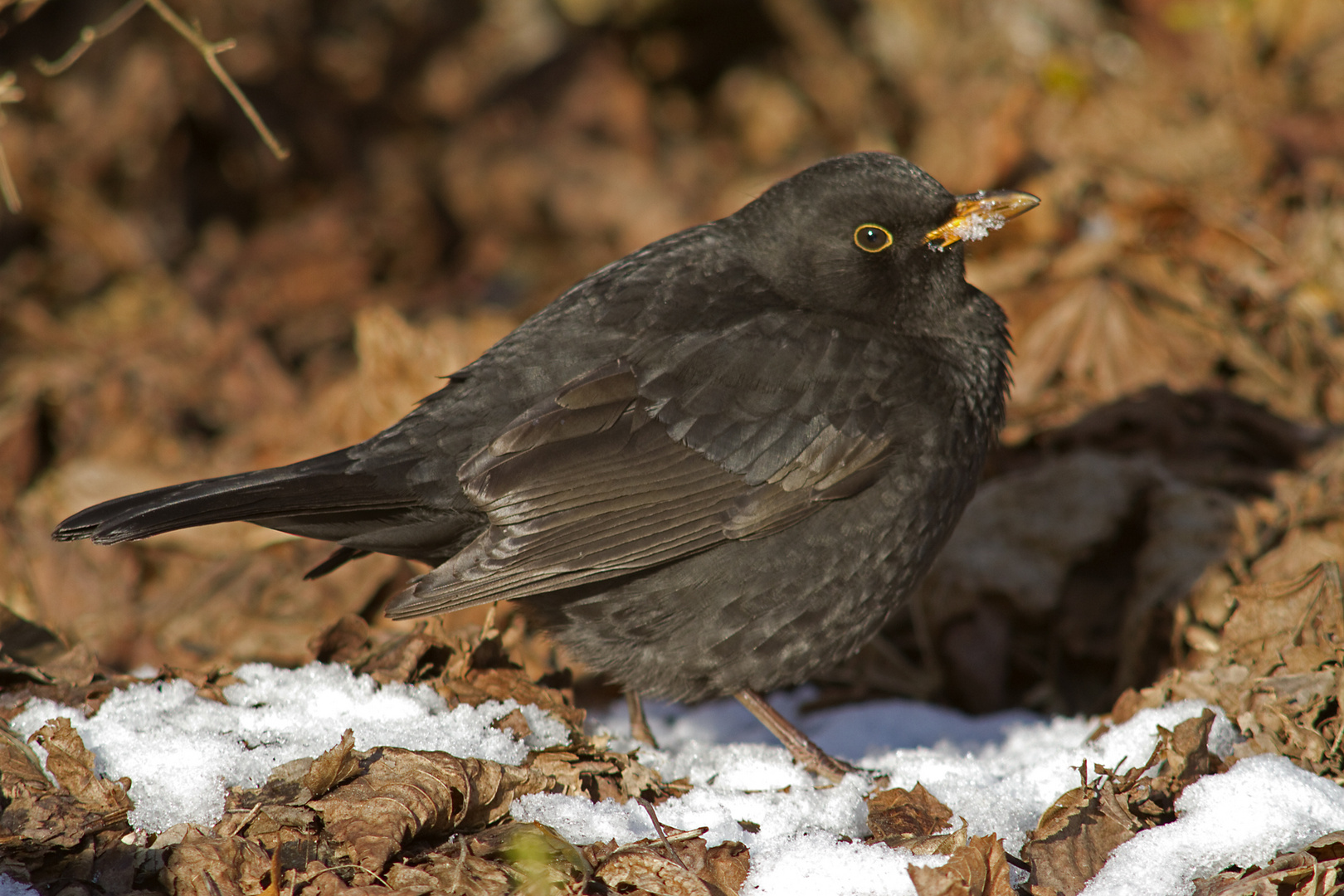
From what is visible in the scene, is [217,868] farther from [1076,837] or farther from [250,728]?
[1076,837]

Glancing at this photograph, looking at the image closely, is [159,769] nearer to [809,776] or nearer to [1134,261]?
[809,776]

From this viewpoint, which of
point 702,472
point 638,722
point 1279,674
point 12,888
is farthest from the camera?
point 638,722

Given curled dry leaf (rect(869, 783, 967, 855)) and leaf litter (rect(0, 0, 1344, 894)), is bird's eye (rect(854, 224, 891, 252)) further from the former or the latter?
curled dry leaf (rect(869, 783, 967, 855))

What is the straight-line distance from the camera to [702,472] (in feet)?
10.9

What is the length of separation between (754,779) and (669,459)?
93 cm

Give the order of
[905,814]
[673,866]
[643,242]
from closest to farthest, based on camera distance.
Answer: [673,866]
[905,814]
[643,242]

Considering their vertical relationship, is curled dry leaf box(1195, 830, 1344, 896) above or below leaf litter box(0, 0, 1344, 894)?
below

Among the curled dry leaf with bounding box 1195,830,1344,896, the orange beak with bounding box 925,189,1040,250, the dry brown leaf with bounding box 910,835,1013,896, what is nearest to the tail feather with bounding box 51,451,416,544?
the dry brown leaf with bounding box 910,835,1013,896

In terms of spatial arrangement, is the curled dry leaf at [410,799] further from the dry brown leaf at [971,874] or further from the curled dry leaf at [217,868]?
the dry brown leaf at [971,874]

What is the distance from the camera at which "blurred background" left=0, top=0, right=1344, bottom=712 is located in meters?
4.38

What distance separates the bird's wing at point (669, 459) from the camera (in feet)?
10.5

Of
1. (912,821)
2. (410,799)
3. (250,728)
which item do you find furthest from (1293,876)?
(250,728)

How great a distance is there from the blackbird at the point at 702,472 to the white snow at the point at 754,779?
0.30 m

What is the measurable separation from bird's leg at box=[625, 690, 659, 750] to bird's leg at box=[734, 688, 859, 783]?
1.10 ft
